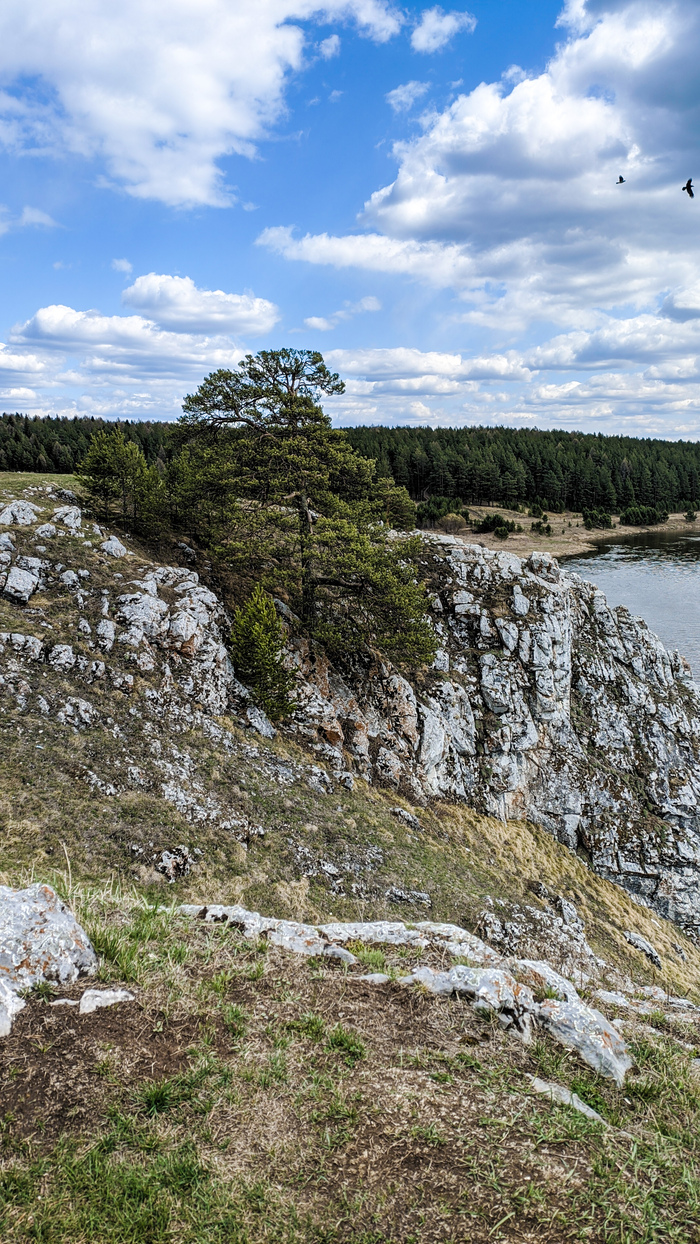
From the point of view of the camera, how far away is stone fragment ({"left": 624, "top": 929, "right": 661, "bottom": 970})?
1836 cm

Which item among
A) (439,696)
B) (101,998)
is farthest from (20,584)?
(439,696)

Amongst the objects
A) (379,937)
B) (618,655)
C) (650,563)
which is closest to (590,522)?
(650,563)

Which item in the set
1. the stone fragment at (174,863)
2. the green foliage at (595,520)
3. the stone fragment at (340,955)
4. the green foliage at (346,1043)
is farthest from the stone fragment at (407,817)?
the green foliage at (595,520)

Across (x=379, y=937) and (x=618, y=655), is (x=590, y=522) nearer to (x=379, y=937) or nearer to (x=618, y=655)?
(x=618, y=655)

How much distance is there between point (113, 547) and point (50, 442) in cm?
7894

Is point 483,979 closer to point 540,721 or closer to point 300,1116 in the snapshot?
point 300,1116

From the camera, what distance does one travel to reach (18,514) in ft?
63.9

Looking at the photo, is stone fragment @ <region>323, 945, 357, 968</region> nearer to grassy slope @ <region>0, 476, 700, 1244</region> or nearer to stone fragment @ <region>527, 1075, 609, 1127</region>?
grassy slope @ <region>0, 476, 700, 1244</region>

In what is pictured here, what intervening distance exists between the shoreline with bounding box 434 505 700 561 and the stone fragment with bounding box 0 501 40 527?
4872cm

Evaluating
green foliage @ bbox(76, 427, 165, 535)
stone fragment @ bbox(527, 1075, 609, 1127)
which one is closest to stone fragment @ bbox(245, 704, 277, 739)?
green foliage @ bbox(76, 427, 165, 535)

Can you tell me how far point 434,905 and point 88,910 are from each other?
1053cm

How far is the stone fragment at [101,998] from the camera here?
16.7 ft

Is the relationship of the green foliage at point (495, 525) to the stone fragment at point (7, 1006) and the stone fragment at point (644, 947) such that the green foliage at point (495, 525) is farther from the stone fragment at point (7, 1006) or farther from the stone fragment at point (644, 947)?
the stone fragment at point (7, 1006)

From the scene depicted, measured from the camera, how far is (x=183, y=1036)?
16.5ft
